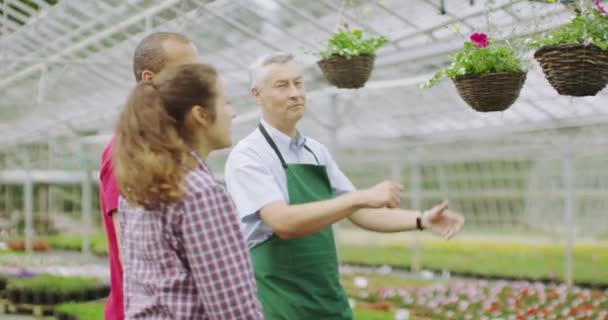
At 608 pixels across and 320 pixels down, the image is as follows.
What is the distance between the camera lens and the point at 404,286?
10.0m

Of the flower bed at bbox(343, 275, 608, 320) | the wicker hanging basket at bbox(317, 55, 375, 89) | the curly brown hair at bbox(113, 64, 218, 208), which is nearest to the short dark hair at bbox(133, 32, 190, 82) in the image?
the curly brown hair at bbox(113, 64, 218, 208)

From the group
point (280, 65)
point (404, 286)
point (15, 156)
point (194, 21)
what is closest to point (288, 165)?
point (280, 65)

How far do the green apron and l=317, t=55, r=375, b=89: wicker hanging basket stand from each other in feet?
5.87

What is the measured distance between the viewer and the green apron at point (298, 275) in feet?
8.15

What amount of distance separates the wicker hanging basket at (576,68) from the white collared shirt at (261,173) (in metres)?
0.81

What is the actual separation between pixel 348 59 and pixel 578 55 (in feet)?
5.23

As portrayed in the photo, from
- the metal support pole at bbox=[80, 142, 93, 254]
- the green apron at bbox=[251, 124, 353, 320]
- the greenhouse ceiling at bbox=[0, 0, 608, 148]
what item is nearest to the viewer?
the green apron at bbox=[251, 124, 353, 320]

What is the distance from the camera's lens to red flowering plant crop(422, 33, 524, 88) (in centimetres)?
299

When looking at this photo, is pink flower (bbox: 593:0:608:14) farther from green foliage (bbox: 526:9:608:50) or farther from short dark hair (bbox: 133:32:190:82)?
short dark hair (bbox: 133:32:190:82)

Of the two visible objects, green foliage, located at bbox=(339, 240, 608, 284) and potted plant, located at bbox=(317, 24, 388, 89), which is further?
green foliage, located at bbox=(339, 240, 608, 284)

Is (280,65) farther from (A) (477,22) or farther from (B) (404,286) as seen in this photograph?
(B) (404,286)

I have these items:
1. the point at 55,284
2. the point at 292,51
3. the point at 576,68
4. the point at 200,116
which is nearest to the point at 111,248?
the point at 200,116

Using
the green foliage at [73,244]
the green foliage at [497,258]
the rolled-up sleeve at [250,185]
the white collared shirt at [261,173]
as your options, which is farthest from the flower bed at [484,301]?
the green foliage at [73,244]

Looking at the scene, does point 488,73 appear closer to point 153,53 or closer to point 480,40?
point 480,40
